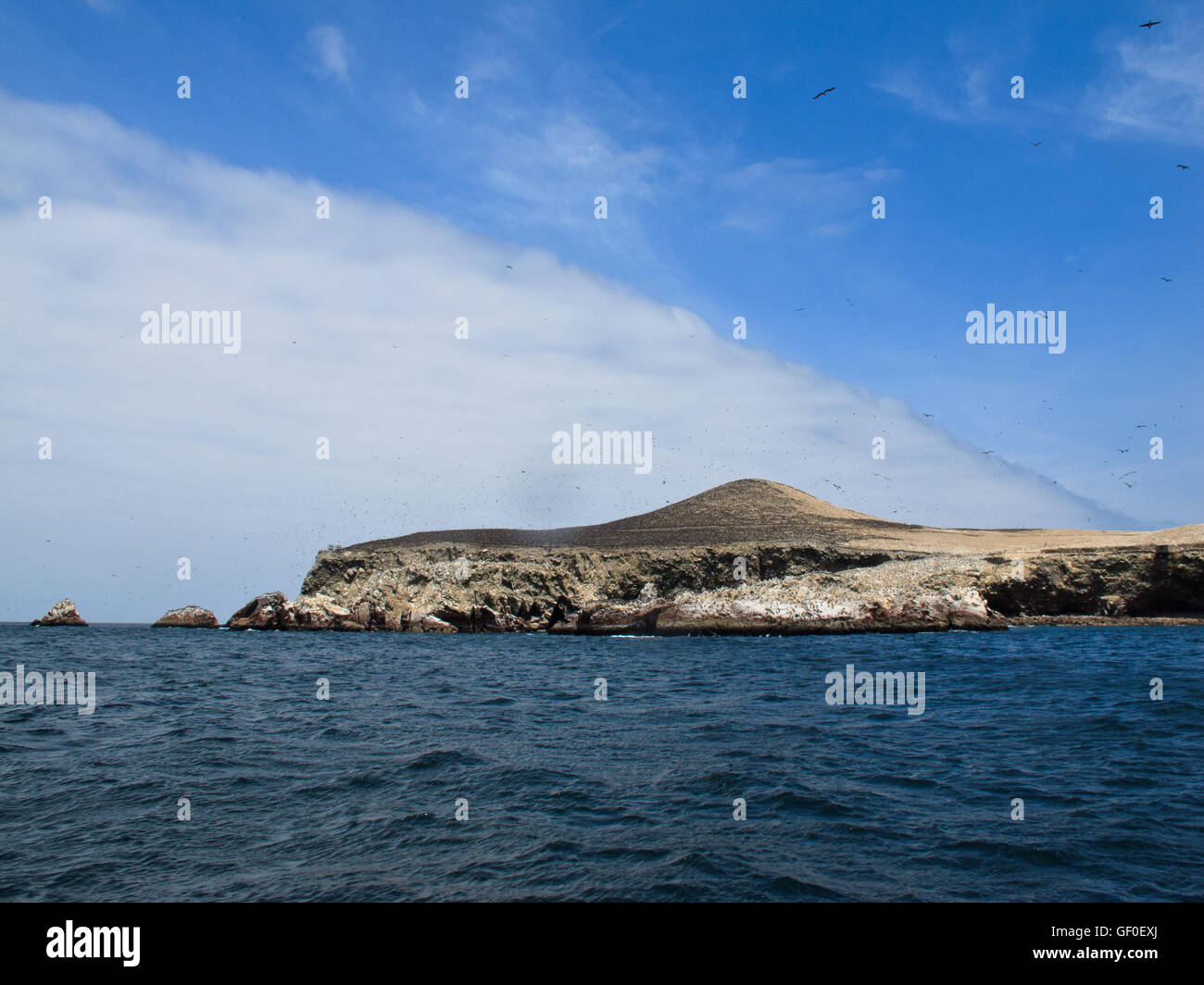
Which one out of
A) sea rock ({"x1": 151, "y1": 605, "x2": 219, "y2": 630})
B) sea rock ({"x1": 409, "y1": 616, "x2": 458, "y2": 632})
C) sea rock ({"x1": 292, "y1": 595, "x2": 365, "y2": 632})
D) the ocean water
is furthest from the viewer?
sea rock ({"x1": 151, "y1": 605, "x2": 219, "y2": 630})

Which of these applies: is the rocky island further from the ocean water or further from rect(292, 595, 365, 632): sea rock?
the ocean water

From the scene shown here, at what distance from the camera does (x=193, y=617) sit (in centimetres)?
6888

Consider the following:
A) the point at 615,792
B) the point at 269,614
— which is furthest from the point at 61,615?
the point at 615,792

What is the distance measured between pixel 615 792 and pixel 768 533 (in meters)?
60.9

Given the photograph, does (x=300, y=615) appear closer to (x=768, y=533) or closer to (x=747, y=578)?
(x=747, y=578)

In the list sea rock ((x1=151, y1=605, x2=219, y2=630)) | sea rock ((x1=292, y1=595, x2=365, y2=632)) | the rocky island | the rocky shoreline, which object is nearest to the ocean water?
the rocky island

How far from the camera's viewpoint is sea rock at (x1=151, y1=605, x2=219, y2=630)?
68750 millimetres

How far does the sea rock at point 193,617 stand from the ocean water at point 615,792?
181 feet

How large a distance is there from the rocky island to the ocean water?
74.3 ft

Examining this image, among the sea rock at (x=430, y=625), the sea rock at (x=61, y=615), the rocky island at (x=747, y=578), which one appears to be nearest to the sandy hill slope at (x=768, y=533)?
the rocky island at (x=747, y=578)

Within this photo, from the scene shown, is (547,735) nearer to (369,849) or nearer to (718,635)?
(369,849)

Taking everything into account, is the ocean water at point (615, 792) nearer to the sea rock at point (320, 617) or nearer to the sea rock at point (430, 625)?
→ the sea rock at point (430, 625)
